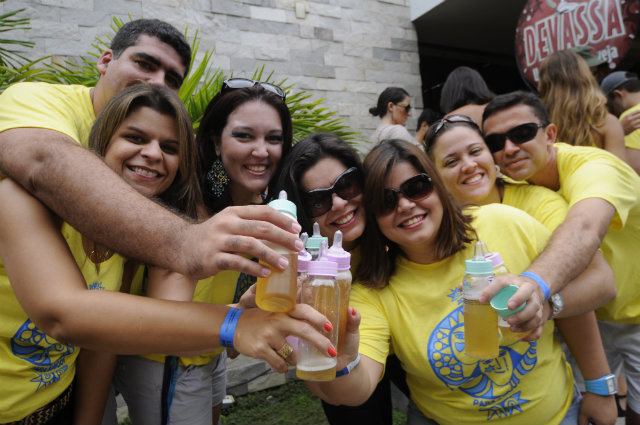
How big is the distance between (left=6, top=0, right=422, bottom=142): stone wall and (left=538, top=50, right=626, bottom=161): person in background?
3.20m

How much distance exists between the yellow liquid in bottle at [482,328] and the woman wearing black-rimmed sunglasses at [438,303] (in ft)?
0.92

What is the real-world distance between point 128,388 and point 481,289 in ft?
5.77

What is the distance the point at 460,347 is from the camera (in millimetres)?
1869

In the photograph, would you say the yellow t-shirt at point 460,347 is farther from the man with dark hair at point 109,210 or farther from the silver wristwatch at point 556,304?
the man with dark hair at point 109,210

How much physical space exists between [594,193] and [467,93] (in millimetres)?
2322

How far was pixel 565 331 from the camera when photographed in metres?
2.17

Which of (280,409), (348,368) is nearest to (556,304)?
(348,368)

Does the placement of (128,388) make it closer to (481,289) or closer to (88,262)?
(88,262)

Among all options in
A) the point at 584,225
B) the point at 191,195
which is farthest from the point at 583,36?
the point at 191,195

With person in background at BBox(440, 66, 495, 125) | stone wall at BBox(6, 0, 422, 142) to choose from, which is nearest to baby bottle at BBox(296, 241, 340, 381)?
person in background at BBox(440, 66, 495, 125)

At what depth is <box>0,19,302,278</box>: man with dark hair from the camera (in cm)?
113

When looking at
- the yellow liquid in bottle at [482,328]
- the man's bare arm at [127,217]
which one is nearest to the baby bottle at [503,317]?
the yellow liquid in bottle at [482,328]

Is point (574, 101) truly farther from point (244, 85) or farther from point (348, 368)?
point (348, 368)

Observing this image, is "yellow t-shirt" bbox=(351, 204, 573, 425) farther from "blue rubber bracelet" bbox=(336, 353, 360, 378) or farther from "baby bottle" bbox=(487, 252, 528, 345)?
"blue rubber bracelet" bbox=(336, 353, 360, 378)
